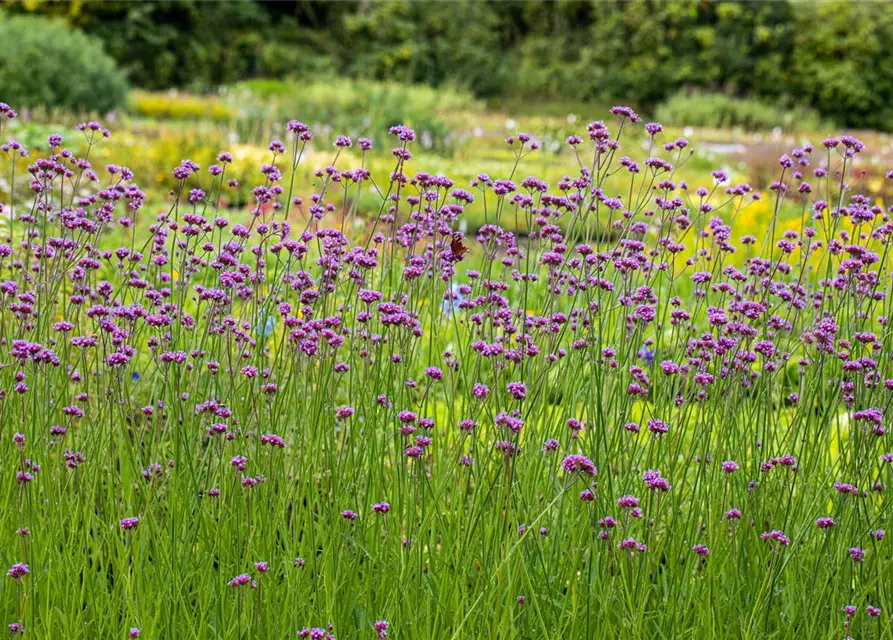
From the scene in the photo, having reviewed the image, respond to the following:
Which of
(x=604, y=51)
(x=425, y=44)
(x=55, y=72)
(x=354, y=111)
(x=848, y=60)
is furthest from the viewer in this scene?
(x=604, y=51)

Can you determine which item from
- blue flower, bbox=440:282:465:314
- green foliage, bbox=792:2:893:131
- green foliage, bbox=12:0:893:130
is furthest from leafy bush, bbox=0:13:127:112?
green foliage, bbox=792:2:893:131

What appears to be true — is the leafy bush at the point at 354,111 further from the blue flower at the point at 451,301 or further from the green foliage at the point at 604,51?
the blue flower at the point at 451,301

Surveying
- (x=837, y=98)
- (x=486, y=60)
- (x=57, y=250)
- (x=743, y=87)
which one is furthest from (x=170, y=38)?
(x=57, y=250)

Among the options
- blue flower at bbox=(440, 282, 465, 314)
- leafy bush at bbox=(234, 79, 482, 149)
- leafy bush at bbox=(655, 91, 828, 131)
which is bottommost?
leafy bush at bbox=(655, 91, 828, 131)

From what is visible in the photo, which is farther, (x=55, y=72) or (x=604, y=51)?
(x=604, y=51)

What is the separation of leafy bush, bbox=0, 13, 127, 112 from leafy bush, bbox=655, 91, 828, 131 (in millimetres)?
11176

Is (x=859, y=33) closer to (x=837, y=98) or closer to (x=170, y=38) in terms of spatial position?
(x=837, y=98)

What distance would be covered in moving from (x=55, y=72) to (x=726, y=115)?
13.4 metres

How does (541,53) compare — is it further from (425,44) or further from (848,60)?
(848,60)

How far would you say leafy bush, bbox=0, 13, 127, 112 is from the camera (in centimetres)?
1459

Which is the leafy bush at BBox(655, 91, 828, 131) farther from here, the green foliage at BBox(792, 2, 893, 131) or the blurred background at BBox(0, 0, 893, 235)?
the green foliage at BBox(792, 2, 893, 131)

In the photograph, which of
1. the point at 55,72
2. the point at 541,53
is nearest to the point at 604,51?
the point at 541,53

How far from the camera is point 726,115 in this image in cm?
2205

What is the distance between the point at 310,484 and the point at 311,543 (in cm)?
16
